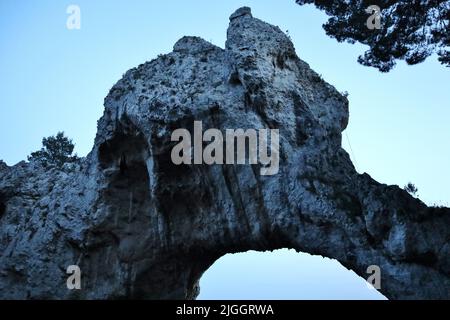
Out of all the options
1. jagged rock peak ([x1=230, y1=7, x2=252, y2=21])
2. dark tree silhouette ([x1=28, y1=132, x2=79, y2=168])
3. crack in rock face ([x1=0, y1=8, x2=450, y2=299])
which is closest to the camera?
crack in rock face ([x1=0, y1=8, x2=450, y2=299])

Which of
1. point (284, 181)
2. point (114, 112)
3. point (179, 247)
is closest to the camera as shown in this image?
point (284, 181)

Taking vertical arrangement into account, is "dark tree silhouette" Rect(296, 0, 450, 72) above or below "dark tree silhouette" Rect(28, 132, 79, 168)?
below

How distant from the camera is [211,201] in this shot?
46.8ft

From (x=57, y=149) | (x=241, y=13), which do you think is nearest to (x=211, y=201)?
(x=241, y=13)

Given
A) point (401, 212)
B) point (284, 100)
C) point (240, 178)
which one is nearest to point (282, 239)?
point (240, 178)

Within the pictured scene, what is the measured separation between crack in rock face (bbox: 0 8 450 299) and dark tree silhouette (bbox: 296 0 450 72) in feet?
6.61

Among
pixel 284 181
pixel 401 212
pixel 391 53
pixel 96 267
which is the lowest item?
pixel 96 267

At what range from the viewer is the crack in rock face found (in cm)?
1164

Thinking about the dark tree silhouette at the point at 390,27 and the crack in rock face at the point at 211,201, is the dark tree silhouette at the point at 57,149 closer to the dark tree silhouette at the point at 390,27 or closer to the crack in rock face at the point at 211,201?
the crack in rock face at the point at 211,201

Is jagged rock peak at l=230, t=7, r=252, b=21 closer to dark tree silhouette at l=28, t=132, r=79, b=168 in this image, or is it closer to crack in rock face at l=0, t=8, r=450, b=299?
crack in rock face at l=0, t=8, r=450, b=299

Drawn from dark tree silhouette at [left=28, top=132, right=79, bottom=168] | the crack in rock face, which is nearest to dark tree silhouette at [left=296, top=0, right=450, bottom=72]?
the crack in rock face

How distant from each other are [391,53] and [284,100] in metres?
3.32

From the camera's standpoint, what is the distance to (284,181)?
502 inches

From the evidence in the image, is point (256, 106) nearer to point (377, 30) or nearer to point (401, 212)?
point (377, 30)
